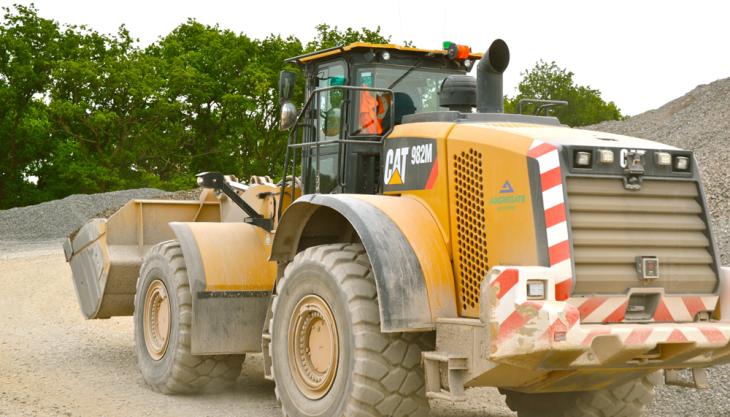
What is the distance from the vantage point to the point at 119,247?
35.2ft

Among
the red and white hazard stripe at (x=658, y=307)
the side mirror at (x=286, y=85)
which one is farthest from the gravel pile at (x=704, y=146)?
the side mirror at (x=286, y=85)

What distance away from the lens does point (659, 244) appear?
6.41m

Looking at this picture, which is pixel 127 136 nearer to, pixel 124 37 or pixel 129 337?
pixel 124 37

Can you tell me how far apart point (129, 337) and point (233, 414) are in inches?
225

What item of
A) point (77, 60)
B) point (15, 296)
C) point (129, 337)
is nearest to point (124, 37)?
point (77, 60)

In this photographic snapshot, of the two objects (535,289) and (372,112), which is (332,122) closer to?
(372,112)

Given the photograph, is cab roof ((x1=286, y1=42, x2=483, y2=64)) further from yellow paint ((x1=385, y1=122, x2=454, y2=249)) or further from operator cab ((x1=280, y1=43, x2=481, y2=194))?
yellow paint ((x1=385, y1=122, x2=454, y2=249))

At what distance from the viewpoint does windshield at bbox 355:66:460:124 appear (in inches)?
320

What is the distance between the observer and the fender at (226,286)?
28.2 feet

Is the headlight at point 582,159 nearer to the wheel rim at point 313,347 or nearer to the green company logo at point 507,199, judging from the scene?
the green company logo at point 507,199

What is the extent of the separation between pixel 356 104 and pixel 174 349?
278 cm

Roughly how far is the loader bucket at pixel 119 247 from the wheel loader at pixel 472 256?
9.68 feet

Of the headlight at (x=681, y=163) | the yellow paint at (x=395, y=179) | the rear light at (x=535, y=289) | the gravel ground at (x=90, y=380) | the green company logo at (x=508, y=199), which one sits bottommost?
the gravel ground at (x=90, y=380)

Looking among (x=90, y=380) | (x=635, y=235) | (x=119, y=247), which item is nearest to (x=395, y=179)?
(x=635, y=235)
